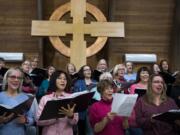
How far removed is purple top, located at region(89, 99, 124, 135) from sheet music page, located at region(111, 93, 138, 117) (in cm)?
19

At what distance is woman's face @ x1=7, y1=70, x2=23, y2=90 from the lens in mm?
3605

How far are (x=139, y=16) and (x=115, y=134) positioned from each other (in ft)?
17.6

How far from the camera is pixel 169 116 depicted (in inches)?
137

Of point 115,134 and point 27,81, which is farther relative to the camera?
point 27,81

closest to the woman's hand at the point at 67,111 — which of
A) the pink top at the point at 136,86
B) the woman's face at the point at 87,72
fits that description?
the pink top at the point at 136,86

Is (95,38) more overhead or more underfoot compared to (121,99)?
more overhead

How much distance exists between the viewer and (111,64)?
8.74 metres

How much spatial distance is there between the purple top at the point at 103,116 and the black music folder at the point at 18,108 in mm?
547

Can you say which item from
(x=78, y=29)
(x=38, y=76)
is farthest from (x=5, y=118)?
(x=78, y=29)

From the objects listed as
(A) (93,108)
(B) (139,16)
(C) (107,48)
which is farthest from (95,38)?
(A) (93,108)

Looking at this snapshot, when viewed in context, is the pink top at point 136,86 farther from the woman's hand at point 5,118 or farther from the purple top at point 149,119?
the woman's hand at point 5,118

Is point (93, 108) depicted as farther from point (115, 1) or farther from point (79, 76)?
point (115, 1)

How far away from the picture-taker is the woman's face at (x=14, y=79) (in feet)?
11.8

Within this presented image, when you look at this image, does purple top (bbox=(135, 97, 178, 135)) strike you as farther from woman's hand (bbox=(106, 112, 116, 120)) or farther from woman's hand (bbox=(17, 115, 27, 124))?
woman's hand (bbox=(17, 115, 27, 124))
